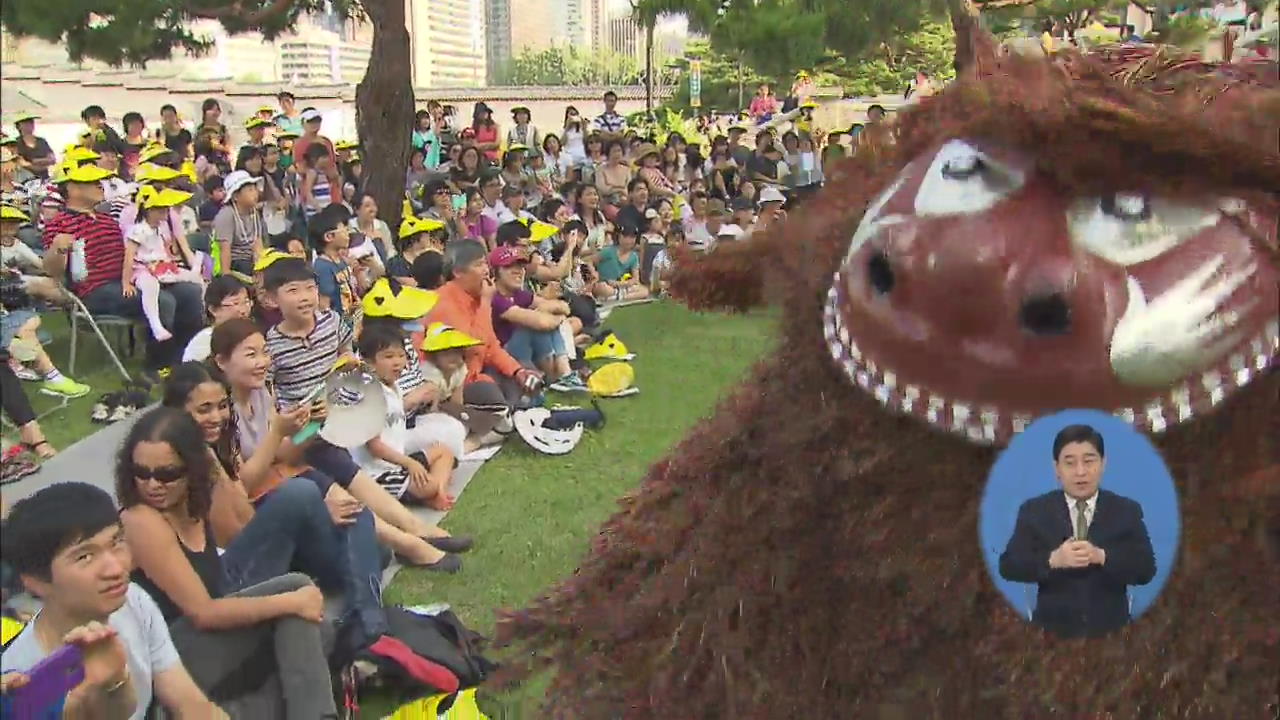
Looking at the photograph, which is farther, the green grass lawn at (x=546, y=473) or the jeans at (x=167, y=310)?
the jeans at (x=167, y=310)

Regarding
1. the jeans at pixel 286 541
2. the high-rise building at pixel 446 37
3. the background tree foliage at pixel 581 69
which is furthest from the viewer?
the background tree foliage at pixel 581 69

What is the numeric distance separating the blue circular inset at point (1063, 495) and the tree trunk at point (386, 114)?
7.44 metres

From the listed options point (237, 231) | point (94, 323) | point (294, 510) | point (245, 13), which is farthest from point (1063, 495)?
point (245, 13)

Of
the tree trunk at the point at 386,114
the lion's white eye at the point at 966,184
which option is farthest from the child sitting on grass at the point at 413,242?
the lion's white eye at the point at 966,184

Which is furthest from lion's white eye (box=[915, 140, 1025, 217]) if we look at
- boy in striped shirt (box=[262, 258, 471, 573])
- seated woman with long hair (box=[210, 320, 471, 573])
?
boy in striped shirt (box=[262, 258, 471, 573])

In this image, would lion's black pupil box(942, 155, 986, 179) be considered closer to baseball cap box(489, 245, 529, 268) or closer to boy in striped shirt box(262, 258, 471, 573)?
boy in striped shirt box(262, 258, 471, 573)

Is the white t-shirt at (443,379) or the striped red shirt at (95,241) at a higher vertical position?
the striped red shirt at (95,241)

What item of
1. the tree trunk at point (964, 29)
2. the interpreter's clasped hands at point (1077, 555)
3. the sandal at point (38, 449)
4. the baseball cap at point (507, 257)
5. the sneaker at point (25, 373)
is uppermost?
the tree trunk at point (964, 29)

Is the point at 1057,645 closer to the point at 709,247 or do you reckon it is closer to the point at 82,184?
the point at 709,247

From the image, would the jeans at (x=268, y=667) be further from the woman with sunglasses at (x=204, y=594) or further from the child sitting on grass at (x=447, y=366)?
the child sitting on grass at (x=447, y=366)

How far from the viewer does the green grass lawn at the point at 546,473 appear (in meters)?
3.38

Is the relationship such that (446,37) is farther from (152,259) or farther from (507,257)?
(507,257)

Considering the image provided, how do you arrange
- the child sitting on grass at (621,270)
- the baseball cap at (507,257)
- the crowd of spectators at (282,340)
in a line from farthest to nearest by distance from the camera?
the child sitting on grass at (621,270) < the baseball cap at (507,257) < the crowd of spectators at (282,340)

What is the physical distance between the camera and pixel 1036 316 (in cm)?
117
